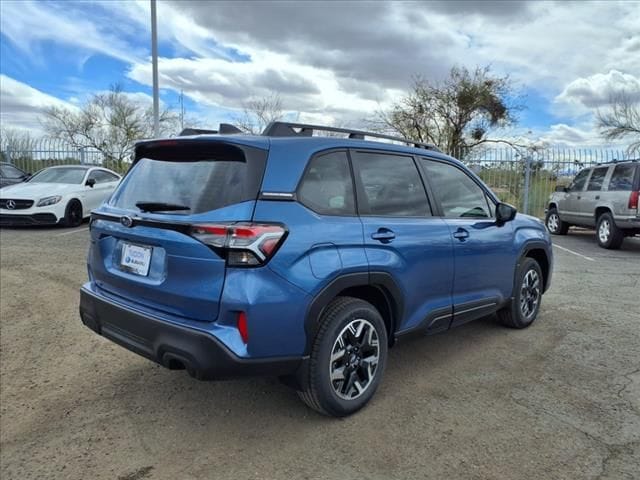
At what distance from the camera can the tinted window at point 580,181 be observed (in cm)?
1167

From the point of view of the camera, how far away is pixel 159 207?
9.66ft

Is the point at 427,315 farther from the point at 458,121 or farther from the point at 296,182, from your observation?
the point at 458,121

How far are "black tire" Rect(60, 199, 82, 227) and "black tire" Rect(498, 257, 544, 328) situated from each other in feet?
30.1

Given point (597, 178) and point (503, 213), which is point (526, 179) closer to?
point (597, 178)

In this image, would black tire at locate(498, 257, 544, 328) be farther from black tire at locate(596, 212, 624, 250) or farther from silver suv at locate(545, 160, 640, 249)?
black tire at locate(596, 212, 624, 250)

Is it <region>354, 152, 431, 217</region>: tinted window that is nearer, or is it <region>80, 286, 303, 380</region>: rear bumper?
<region>80, 286, 303, 380</region>: rear bumper

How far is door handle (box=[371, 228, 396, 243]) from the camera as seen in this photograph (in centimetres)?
317

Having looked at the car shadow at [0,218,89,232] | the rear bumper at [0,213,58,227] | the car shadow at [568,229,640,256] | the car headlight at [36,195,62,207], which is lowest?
the car shadow at [0,218,89,232]

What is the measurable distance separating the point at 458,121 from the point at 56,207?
1622cm

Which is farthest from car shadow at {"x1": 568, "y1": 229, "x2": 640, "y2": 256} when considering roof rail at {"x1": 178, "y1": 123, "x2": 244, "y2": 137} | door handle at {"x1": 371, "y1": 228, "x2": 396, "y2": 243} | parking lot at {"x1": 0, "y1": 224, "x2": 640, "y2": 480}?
roof rail at {"x1": 178, "y1": 123, "x2": 244, "y2": 137}

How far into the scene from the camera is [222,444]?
291cm

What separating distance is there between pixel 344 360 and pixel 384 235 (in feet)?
2.74

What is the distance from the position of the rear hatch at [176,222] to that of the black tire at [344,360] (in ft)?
2.26

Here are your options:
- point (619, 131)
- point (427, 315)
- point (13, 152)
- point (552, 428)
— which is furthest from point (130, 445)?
point (619, 131)
